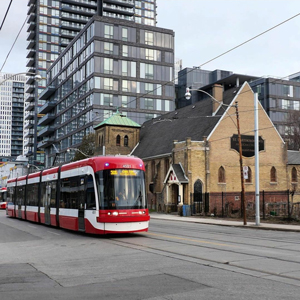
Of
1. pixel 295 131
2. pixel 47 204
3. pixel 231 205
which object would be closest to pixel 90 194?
pixel 47 204

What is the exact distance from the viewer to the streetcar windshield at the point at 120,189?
16812 mm

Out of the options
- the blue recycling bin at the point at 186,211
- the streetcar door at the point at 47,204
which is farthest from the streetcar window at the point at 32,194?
the blue recycling bin at the point at 186,211

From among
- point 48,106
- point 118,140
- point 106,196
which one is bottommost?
point 106,196

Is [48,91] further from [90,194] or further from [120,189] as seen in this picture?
[120,189]

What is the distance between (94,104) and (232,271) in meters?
64.7

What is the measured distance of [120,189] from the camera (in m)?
17.0

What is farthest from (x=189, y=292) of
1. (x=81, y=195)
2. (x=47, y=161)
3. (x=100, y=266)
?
(x=47, y=161)

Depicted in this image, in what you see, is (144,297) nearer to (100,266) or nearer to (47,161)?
Result: (100,266)

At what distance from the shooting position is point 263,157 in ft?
168

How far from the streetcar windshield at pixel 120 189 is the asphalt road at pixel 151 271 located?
7.00 ft

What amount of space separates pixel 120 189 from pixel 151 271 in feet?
25.6

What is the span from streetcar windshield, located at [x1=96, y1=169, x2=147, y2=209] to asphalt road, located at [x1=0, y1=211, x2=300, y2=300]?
7.00 ft

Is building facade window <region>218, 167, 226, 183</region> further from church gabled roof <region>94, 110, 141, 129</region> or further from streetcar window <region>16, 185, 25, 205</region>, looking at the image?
streetcar window <region>16, 185, 25, 205</region>

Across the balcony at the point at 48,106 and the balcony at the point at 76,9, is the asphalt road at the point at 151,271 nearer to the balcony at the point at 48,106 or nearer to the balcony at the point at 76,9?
the balcony at the point at 48,106
